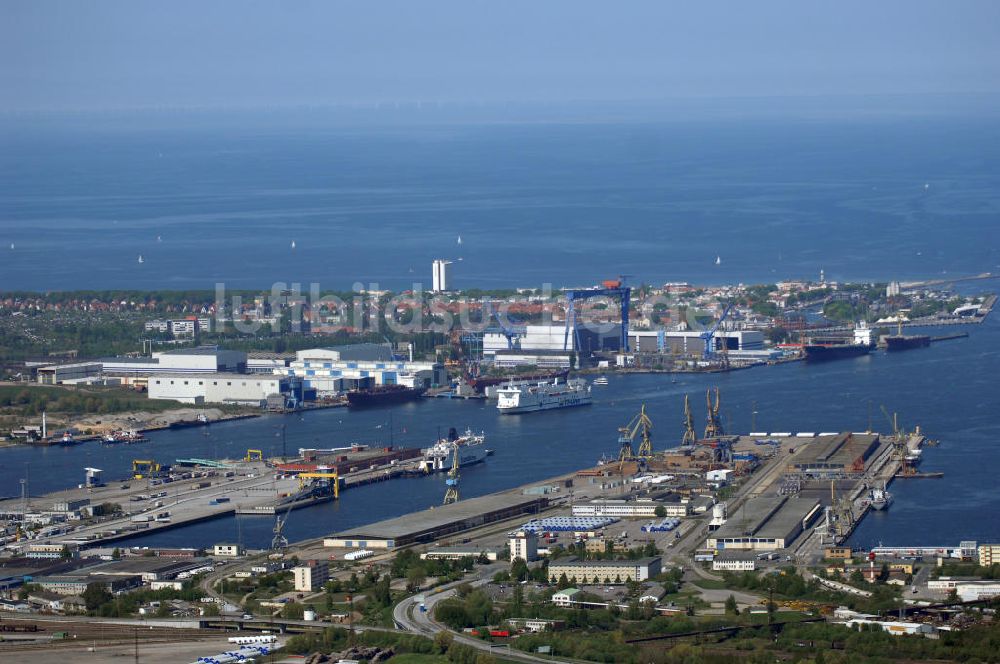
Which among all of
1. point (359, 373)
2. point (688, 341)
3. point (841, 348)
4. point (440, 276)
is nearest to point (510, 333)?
point (688, 341)

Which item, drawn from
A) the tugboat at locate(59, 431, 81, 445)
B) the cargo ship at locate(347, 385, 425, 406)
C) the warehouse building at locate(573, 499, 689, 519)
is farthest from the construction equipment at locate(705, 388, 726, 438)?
the tugboat at locate(59, 431, 81, 445)

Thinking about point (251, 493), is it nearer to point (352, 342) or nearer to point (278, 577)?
point (278, 577)

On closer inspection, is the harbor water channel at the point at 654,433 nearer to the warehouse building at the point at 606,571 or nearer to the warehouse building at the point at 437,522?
the warehouse building at the point at 437,522

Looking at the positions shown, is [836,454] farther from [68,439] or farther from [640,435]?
[68,439]

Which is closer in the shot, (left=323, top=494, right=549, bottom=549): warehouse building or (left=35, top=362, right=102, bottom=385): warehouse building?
(left=323, top=494, right=549, bottom=549): warehouse building

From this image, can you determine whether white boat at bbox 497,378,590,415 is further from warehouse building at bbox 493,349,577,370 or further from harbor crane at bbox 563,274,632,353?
harbor crane at bbox 563,274,632,353
